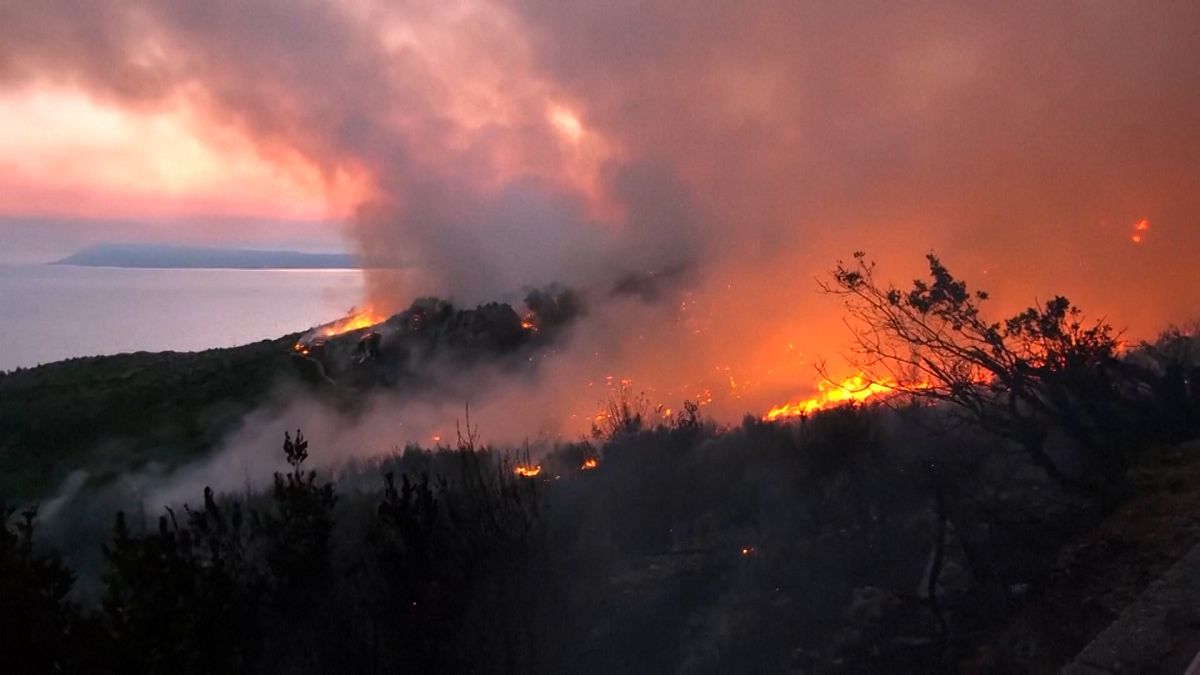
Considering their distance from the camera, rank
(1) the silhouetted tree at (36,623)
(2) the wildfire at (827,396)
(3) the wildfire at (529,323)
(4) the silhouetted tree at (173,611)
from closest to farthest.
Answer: (1) the silhouetted tree at (36,623) → (4) the silhouetted tree at (173,611) → (2) the wildfire at (827,396) → (3) the wildfire at (529,323)

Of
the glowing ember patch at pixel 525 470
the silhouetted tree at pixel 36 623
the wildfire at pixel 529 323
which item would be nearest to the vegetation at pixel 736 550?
the silhouetted tree at pixel 36 623

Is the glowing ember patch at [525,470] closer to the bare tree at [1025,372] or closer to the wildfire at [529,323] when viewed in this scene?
the bare tree at [1025,372]

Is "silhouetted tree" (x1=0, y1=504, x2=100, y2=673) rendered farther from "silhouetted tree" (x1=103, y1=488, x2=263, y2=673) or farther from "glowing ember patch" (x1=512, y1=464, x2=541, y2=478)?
"glowing ember patch" (x1=512, y1=464, x2=541, y2=478)

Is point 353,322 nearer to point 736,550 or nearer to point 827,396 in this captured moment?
point 827,396

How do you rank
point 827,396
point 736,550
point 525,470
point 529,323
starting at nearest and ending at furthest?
point 736,550
point 525,470
point 827,396
point 529,323

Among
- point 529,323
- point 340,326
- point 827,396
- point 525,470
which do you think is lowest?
point 525,470

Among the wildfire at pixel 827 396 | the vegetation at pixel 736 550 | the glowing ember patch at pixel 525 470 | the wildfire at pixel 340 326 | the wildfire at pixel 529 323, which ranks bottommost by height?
the vegetation at pixel 736 550

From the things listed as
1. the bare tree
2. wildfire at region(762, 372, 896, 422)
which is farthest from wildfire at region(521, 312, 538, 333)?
the bare tree

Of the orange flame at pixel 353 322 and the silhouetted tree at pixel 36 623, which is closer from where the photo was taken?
the silhouetted tree at pixel 36 623

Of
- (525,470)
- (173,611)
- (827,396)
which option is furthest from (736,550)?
(827,396)

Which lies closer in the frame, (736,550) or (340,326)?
(736,550)

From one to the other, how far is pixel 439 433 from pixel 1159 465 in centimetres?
1095

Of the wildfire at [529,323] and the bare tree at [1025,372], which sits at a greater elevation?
the wildfire at [529,323]

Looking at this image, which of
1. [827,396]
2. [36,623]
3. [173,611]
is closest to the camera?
[36,623]
